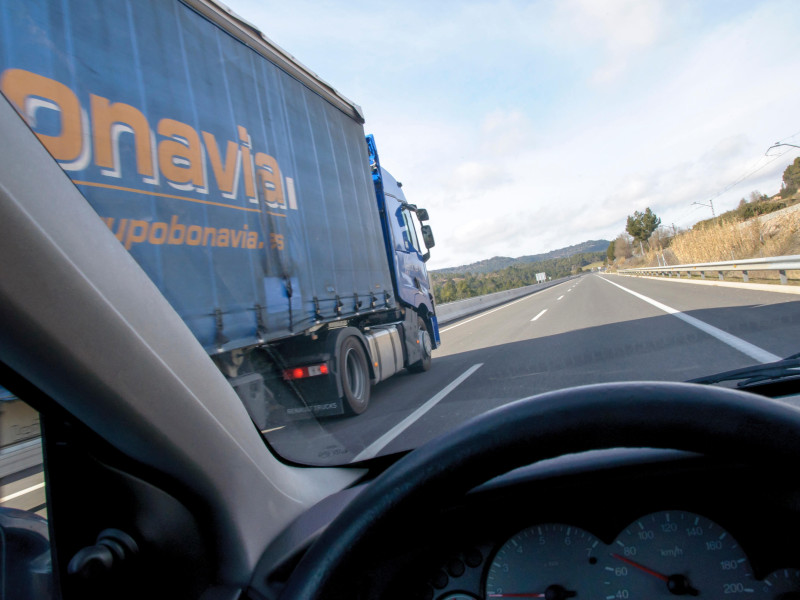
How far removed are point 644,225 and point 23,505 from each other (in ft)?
292

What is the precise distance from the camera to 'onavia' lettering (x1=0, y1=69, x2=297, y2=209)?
2.83 metres

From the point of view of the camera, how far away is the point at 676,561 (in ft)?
4.68

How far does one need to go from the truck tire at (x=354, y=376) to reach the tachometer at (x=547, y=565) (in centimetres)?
468

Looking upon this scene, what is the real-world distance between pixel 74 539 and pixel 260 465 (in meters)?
0.55

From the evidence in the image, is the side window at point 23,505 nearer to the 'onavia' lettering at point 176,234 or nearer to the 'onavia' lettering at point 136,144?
the 'onavia' lettering at point 136,144

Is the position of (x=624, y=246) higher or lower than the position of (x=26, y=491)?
higher

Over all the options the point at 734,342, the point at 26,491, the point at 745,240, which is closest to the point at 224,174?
the point at 26,491

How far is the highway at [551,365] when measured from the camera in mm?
4930

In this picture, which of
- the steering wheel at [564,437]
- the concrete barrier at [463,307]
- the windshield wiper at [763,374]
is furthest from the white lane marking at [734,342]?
the concrete barrier at [463,307]

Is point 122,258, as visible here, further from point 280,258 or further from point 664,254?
point 664,254

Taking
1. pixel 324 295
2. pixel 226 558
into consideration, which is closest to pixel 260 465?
pixel 226 558

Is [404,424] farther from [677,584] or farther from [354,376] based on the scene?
[677,584]

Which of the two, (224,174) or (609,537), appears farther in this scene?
(224,174)

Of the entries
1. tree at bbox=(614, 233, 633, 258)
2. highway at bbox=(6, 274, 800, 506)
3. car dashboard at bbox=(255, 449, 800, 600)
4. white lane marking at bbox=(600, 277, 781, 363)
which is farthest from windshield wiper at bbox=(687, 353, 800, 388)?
tree at bbox=(614, 233, 633, 258)
